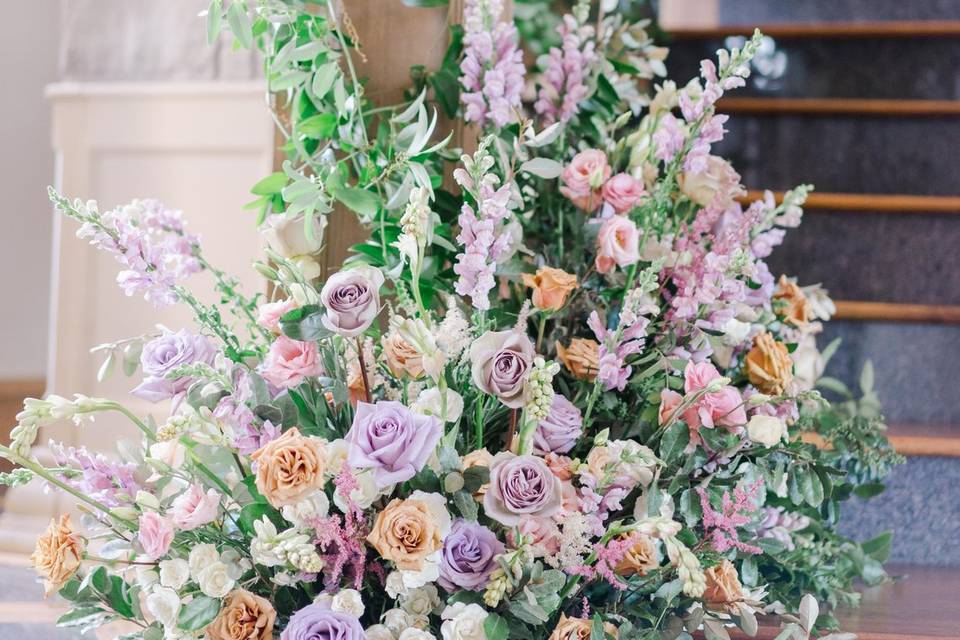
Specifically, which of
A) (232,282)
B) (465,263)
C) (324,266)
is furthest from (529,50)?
(465,263)

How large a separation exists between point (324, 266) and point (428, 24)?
1.03 ft

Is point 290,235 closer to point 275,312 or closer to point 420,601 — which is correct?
point 275,312

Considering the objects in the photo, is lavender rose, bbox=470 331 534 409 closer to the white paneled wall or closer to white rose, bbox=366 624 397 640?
white rose, bbox=366 624 397 640

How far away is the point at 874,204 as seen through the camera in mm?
1740

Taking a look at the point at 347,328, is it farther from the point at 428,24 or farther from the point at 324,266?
the point at 428,24

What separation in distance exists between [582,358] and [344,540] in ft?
0.98

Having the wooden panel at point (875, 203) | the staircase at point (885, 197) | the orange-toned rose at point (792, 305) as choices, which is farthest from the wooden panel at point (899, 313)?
the orange-toned rose at point (792, 305)

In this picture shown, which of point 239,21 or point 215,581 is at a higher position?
point 239,21

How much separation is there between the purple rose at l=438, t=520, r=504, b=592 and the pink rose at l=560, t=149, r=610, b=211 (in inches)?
16.7

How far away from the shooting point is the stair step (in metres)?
1.94

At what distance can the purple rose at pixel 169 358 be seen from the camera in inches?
33.6

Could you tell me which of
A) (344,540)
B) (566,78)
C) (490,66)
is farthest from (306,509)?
(566,78)

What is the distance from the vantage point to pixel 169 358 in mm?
861

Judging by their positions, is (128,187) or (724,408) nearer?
(724,408)
